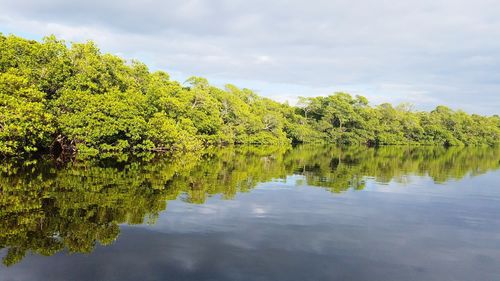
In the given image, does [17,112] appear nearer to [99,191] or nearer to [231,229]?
[99,191]

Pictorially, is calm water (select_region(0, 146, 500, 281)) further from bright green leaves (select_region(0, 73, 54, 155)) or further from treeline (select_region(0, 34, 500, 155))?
treeline (select_region(0, 34, 500, 155))

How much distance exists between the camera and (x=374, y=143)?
10344 cm

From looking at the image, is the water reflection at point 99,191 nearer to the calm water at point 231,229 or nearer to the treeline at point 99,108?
the calm water at point 231,229

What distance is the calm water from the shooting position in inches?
382

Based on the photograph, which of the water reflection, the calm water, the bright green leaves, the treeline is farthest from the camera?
the treeline

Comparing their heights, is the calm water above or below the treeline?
below

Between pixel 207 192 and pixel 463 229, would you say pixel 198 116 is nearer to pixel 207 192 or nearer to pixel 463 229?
pixel 207 192

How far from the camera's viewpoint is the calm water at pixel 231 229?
9711 millimetres

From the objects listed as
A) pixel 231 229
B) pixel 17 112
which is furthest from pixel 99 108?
pixel 231 229

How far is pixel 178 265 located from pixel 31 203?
26.3 ft

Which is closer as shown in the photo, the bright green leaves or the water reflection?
the water reflection

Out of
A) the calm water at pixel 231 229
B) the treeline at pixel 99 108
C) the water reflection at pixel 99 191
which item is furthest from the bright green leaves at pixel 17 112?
the calm water at pixel 231 229

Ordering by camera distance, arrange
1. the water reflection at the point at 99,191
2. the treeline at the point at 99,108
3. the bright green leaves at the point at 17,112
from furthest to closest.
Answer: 1. the treeline at the point at 99,108
2. the bright green leaves at the point at 17,112
3. the water reflection at the point at 99,191

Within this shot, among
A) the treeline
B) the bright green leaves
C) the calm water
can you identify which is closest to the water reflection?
the calm water
